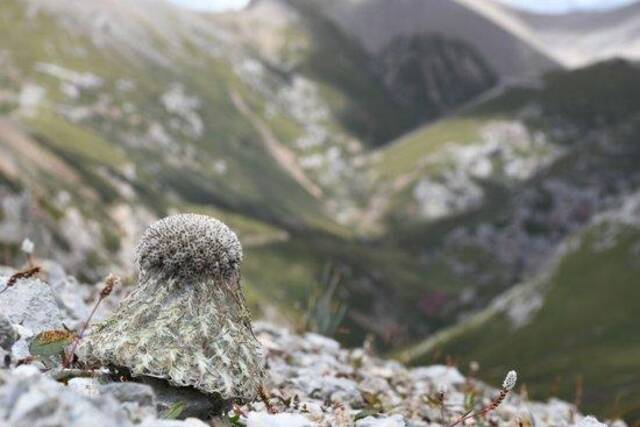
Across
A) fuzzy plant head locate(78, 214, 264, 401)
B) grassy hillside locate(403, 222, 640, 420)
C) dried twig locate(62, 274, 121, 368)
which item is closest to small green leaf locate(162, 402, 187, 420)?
fuzzy plant head locate(78, 214, 264, 401)

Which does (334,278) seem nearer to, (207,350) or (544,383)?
(207,350)

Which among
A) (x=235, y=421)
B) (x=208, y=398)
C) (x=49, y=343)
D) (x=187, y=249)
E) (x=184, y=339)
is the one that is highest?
(x=187, y=249)

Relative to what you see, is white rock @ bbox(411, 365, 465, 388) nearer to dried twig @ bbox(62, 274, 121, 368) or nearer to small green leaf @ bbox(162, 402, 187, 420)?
dried twig @ bbox(62, 274, 121, 368)

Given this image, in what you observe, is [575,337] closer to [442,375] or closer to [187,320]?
[442,375]

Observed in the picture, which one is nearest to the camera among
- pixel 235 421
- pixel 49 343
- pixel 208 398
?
pixel 235 421

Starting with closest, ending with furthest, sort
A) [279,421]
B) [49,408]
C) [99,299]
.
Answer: [49,408] < [279,421] < [99,299]

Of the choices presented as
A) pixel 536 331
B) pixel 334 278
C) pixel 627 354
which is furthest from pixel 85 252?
pixel 334 278

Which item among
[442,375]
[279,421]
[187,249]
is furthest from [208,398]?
[442,375]
